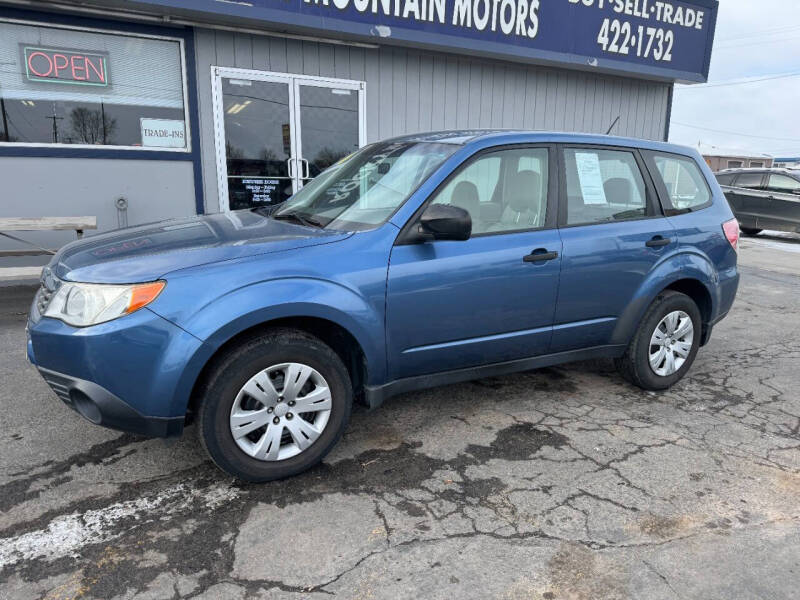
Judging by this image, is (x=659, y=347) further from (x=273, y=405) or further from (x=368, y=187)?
(x=273, y=405)

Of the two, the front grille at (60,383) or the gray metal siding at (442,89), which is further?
the gray metal siding at (442,89)

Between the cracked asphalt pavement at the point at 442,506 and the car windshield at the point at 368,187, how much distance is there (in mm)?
1251

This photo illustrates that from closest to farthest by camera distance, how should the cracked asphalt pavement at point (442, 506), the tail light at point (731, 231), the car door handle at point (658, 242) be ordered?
the cracked asphalt pavement at point (442, 506) < the car door handle at point (658, 242) < the tail light at point (731, 231)

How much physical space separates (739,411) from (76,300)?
3.96 metres

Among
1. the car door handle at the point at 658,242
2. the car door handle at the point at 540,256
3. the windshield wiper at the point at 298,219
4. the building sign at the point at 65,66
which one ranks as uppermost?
the building sign at the point at 65,66

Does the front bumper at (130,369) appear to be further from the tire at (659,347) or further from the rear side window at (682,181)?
the rear side window at (682,181)

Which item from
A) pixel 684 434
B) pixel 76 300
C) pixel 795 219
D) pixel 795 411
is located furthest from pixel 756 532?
pixel 795 219

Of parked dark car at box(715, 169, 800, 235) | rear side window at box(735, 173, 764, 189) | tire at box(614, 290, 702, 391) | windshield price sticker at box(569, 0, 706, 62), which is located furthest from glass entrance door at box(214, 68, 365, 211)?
rear side window at box(735, 173, 764, 189)

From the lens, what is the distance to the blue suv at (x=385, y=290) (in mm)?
2527

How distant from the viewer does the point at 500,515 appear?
2.60 meters

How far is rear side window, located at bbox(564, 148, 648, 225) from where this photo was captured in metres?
3.59

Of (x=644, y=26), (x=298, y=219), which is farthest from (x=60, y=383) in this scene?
(x=644, y=26)

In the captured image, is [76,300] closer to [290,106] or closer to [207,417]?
[207,417]

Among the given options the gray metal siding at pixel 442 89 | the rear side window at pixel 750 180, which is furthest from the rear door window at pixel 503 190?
the rear side window at pixel 750 180
